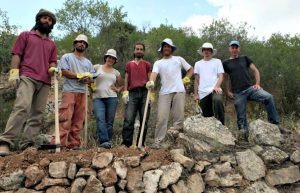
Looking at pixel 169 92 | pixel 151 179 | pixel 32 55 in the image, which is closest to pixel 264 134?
pixel 169 92

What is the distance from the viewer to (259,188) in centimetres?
534

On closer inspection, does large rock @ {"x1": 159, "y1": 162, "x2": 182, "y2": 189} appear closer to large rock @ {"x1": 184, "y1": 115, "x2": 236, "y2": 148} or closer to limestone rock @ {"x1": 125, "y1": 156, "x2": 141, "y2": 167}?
limestone rock @ {"x1": 125, "y1": 156, "x2": 141, "y2": 167}

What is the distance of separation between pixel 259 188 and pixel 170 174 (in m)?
1.32

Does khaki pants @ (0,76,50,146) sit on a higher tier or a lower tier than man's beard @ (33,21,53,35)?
lower

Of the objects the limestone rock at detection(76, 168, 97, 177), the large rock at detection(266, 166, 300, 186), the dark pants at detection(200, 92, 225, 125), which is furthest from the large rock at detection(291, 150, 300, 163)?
the limestone rock at detection(76, 168, 97, 177)

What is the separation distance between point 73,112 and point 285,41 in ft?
46.7

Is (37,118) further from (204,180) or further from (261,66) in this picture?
(261,66)

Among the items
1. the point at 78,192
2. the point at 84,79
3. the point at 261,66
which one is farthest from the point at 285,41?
the point at 78,192

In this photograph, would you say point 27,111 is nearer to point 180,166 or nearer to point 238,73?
point 180,166

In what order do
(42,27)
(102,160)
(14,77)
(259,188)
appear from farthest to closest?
(42,27)
(259,188)
(14,77)
(102,160)

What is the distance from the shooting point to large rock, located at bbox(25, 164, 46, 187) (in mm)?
4828

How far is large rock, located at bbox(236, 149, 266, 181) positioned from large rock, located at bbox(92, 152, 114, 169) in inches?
72.6

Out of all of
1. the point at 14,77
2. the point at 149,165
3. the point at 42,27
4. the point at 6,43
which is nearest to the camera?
the point at 149,165

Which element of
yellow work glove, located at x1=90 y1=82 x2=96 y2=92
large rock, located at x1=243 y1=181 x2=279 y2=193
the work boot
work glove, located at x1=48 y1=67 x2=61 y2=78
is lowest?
large rock, located at x1=243 y1=181 x2=279 y2=193
